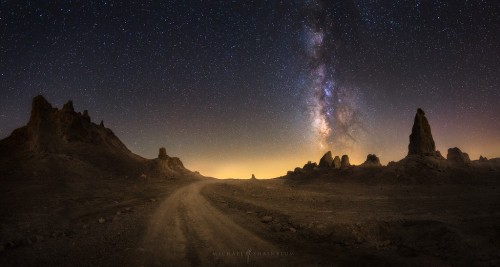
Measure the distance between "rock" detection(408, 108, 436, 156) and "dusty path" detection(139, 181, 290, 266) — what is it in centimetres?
4246

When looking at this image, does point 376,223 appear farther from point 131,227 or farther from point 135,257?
point 131,227

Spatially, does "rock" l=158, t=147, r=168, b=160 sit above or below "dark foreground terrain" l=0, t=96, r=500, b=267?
above

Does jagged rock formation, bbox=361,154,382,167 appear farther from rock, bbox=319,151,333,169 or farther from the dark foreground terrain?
the dark foreground terrain

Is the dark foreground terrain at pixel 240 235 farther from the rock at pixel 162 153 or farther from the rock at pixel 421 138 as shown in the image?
the rock at pixel 162 153

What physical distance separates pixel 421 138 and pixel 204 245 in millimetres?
47417

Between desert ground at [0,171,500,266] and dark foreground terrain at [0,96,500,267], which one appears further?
dark foreground terrain at [0,96,500,267]

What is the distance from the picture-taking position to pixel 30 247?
10672mm

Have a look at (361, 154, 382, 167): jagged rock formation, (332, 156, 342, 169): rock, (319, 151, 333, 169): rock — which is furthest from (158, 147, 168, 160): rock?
(361, 154, 382, 167): jagged rock formation

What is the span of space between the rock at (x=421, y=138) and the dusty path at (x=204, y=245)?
139 feet

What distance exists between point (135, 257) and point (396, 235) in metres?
9.37

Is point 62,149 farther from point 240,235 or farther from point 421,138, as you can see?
point 421,138

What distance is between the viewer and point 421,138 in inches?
1844

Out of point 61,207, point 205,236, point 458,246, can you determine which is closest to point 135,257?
point 205,236

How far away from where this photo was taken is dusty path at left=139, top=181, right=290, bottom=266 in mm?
8688
